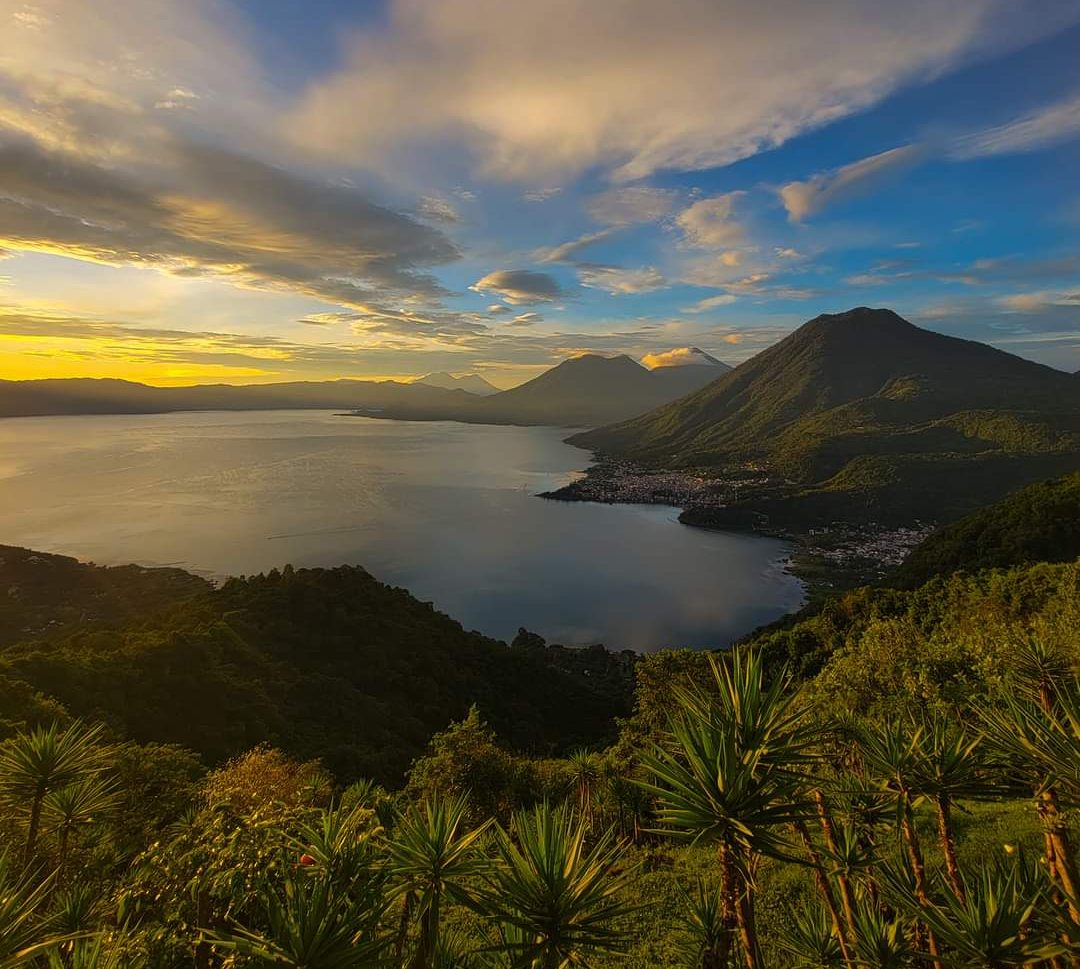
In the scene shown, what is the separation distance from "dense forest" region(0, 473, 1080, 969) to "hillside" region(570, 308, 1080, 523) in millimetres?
77597

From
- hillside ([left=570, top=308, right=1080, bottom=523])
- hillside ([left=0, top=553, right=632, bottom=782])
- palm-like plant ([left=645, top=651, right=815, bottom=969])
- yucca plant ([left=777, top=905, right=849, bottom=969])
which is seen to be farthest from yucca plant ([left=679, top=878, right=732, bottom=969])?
hillside ([left=570, top=308, right=1080, bottom=523])

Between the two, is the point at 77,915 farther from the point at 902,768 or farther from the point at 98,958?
the point at 902,768

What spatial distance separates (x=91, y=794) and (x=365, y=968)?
4682 millimetres

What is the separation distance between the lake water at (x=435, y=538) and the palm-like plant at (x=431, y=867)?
152 ft

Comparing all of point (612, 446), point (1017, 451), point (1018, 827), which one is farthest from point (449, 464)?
point (1018, 827)

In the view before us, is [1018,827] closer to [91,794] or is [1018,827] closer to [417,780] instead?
[417,780]

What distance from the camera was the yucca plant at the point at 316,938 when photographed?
2.39m

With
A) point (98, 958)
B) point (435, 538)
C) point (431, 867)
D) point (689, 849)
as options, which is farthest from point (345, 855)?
point (435, 538)

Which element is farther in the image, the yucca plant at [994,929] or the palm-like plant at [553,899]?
the palm-like plant at [553,899]

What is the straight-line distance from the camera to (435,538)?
7262 centimetres

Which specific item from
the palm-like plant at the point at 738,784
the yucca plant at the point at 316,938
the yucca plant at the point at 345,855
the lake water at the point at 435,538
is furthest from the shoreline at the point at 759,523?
the yucca plant at the point at 316,938

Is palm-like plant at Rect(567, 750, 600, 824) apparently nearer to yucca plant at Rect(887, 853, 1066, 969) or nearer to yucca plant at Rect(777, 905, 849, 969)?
yucca plant at Rect(777, 905, 849, 969)

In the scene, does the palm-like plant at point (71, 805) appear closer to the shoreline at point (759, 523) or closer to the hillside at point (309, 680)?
the hillside at point (309, 680)

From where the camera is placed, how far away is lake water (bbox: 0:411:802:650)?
54.2 m
